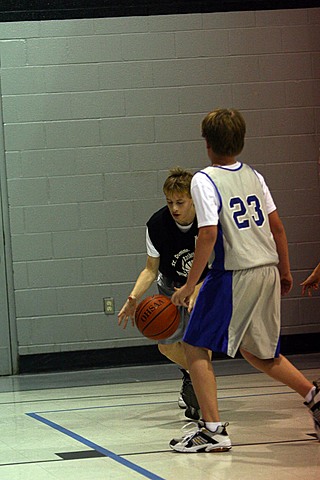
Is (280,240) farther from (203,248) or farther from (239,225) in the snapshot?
(203,248)

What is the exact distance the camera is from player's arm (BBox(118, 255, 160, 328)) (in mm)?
4934

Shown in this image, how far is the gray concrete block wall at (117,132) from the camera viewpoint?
24.1ft

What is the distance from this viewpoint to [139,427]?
16.3 feet

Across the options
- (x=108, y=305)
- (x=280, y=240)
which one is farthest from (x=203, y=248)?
(x=108, y=305)

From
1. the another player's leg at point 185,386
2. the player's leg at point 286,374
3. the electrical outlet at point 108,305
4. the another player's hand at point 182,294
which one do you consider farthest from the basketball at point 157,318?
the electrical outlet at point 108,305

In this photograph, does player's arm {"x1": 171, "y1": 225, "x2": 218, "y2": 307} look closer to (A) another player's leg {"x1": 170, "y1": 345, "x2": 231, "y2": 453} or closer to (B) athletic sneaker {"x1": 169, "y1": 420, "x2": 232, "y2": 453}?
(A) another player's leg {"x1": 170, "y1": 345, "x2": 231, "y2": 453}

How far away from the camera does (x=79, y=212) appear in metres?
7.40

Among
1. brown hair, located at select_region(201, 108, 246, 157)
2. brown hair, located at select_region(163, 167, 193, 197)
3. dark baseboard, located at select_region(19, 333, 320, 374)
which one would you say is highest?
brown hair, located at select_region(201, 108, 246, 157)

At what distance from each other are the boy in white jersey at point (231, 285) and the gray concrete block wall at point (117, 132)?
3.31 m

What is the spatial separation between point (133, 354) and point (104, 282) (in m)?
0.60

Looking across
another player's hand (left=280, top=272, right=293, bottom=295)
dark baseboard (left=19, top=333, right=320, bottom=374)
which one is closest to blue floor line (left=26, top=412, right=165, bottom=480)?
another player's hand (left=280, top=272, right=293, bottom=295)

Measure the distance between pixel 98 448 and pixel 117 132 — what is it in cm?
345

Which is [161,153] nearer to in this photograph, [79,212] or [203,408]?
[79,212]

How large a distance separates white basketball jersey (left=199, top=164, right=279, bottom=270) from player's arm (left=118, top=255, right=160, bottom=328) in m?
0.90
